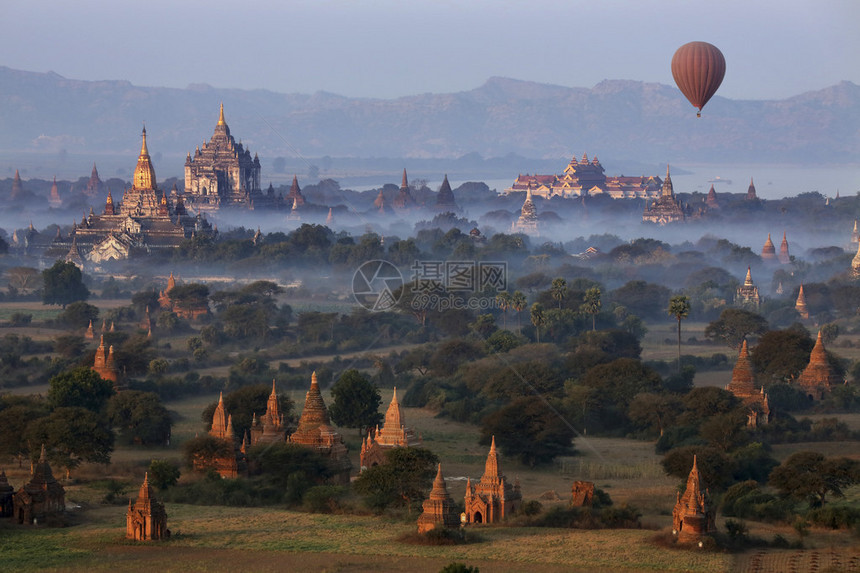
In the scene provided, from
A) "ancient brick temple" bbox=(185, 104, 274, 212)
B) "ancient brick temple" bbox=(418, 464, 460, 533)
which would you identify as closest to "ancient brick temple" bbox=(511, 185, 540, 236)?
"ancient brick temple" bbox=(185, 104, 274, 212)

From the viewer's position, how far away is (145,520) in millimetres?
40750

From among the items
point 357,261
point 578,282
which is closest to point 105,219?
point 357,261

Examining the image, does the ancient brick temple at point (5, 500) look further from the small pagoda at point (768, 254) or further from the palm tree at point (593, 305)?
the small pagoda at point (768, 254)

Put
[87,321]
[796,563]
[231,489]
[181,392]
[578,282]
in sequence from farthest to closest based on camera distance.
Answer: [578,282], [87,321], [181,392], [231,489], [796,563]

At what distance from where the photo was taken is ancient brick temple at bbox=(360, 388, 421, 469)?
48469 millimetres

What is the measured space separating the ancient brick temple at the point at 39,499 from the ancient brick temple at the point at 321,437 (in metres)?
8.59

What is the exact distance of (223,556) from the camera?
39500mm

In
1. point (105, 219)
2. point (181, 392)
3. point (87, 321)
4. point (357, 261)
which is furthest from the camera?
point (105, 219)

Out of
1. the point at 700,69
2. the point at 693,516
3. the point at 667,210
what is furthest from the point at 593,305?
the point at 667,210

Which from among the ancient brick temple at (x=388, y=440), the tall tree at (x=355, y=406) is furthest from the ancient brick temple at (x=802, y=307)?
the ancient brick temple at (x=388, y=440)

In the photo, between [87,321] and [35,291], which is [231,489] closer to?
[87,321]

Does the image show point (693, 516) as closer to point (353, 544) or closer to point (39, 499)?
point (353, 544)

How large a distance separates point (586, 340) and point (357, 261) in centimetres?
4785

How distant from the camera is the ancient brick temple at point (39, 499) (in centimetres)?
4250
